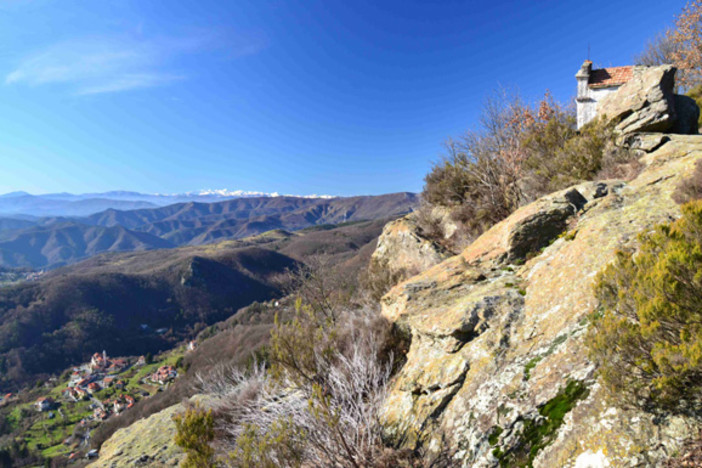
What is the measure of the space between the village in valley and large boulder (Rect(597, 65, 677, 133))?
72.8 m

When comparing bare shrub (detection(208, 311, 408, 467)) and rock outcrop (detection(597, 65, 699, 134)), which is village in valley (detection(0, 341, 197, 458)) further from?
rock outcrop (detection(597, 65, 699, 134))

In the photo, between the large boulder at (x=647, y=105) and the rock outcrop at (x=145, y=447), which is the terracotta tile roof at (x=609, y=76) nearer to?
the large boulder at (x=647, y=105)

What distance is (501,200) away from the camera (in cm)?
1076

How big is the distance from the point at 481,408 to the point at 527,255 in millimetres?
3516

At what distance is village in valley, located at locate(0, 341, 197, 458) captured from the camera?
188ft

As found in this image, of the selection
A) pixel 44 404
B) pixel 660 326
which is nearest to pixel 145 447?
pixel 660 326

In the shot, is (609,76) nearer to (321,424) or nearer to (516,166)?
(516,166)

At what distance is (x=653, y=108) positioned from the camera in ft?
29.0

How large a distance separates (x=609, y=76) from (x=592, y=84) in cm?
137

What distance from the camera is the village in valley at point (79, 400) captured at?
5716cm

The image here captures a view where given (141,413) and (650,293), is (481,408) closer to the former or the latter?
(650,293)

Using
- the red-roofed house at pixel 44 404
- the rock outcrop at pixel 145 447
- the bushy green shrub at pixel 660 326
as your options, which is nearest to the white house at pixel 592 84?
the bushy green shrub at pixel 660 326

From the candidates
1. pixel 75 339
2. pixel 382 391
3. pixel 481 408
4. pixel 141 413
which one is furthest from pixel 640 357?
pixel 75 339

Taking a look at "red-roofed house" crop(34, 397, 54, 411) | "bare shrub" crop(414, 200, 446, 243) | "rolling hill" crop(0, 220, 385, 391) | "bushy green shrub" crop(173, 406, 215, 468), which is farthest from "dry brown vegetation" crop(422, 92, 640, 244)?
"red-roofed house" crop(34, 397, 54, 411)
